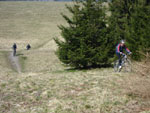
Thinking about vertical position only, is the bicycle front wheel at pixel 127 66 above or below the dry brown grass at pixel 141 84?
below

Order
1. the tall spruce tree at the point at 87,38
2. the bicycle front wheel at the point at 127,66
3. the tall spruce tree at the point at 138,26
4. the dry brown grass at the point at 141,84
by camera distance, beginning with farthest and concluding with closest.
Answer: the tall spruce tree at the point at 87,38
the tall spruce tree at the point at 138,26
the bicycle front wheel at the point at 127,66
the dry brown grass at the point at 141,84

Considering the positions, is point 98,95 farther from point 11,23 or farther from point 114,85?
point 11,23

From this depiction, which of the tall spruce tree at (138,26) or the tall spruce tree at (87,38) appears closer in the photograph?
the tall spruce tree at (138,26)

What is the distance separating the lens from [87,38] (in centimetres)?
1945

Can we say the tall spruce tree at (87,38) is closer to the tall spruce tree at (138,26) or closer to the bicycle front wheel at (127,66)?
the tall spruce tree at (138,26)

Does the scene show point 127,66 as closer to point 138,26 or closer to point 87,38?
point 87,38

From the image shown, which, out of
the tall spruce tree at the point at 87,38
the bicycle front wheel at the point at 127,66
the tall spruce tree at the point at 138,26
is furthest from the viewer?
the tall spruce tree at the point at 87,38

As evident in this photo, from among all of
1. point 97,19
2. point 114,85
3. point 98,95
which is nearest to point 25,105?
point 98,95

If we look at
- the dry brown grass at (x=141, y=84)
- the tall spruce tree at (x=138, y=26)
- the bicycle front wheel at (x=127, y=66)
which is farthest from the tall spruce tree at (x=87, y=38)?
the dry brown grass at (x=141, y=84)

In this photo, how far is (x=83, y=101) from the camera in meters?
9.09

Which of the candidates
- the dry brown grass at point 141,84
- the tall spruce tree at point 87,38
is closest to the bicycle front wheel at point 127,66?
the dry brown grass at point 141,84

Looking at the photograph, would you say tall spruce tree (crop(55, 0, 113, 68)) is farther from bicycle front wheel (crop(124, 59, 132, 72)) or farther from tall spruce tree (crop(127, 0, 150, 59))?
bicycle front wheel (crop(124, 59, 132, 72))

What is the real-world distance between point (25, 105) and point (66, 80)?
333 cm

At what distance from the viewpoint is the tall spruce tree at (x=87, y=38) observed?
62.8 feet
